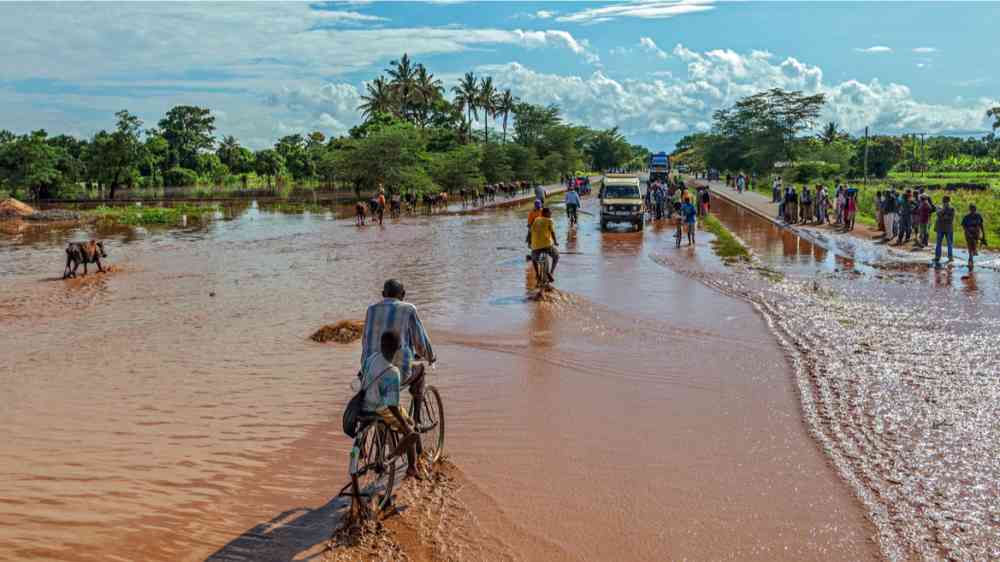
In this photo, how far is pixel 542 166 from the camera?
7775cm

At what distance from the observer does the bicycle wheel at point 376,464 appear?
522cm

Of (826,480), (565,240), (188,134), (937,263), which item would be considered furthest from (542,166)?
(826,480)

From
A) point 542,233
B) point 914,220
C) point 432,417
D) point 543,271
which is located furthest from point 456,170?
point 432,417

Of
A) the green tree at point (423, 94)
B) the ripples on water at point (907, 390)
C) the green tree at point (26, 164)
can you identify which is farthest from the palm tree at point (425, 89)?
the ripples on water at point (907, 390)

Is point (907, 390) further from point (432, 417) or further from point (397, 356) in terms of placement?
point (397, 356)

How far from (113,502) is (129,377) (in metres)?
4.18

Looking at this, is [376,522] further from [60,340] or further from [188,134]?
[188,134]

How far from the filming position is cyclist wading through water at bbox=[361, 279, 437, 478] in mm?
5254

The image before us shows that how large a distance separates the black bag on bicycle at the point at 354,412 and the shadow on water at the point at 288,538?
2.34 ft

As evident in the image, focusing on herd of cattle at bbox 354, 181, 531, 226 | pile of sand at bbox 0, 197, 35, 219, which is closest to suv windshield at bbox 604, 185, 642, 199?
herd of cattle at bbox 354, 181, 531, 226

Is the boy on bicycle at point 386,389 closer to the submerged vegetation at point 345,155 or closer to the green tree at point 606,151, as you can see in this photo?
the submerged vegetation at point 345,155

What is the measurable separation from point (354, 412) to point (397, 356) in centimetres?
58

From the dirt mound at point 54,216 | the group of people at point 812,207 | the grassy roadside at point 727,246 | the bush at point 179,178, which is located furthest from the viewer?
the bush at point 179,178

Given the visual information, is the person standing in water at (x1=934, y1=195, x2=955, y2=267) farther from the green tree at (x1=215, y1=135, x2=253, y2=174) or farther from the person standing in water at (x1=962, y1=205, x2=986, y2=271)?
the green tree at (x1=215, y1=135, x2=253, y2=174)
